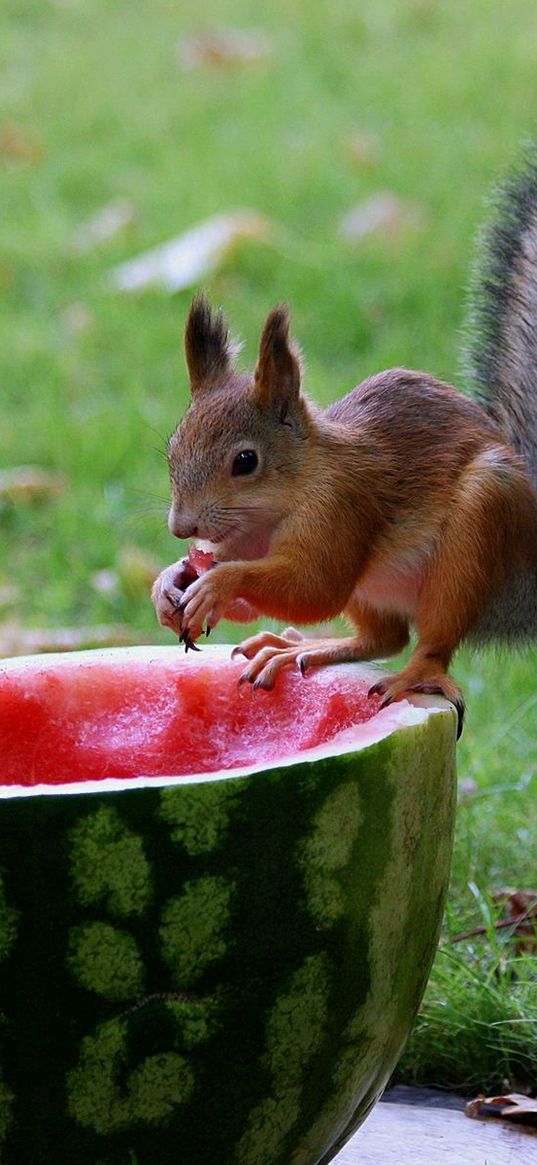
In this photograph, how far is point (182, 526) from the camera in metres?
1.65

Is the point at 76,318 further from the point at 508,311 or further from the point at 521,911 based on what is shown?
the point at 521,911

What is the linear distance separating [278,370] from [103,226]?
3.61 m

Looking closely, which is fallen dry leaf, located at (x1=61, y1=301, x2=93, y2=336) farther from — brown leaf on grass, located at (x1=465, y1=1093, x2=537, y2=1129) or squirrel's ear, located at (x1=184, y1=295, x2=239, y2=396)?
brown leaf on grass, located at (x1=465, y1=1093, x2=537, y2=1129)

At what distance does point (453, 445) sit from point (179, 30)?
17.9ft

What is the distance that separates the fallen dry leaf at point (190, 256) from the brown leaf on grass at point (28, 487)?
1.08 meters

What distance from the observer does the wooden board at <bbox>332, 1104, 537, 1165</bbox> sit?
5.18ft

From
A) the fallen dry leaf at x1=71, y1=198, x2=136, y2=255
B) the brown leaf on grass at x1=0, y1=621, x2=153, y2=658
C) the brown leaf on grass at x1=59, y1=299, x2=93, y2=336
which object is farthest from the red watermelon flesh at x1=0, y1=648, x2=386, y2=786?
the fallen dry leaf at x1=71, y1=198, x2=136, y2=255

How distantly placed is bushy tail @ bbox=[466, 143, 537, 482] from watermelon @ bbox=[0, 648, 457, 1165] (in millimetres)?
774

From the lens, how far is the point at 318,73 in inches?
243

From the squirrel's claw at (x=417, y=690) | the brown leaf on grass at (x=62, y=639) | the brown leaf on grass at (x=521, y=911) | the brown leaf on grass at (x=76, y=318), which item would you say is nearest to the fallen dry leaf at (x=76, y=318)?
the brown leaf on grass at (x=76, y=318)

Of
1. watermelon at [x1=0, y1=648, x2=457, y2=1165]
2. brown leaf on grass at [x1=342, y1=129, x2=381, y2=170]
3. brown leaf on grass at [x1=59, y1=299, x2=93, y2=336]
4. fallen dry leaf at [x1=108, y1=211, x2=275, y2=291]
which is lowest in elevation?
watermelon at [x1=0, y1=648, x2=457, y2=1165]

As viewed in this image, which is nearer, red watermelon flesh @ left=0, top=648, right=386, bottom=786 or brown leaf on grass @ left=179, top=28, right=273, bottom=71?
red watermelon flesh @ left=0, top=648, right=386, bottom=786

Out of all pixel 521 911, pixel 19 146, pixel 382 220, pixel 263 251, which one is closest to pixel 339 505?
pixel 521 911

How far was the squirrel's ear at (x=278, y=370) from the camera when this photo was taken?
5.30 feet
